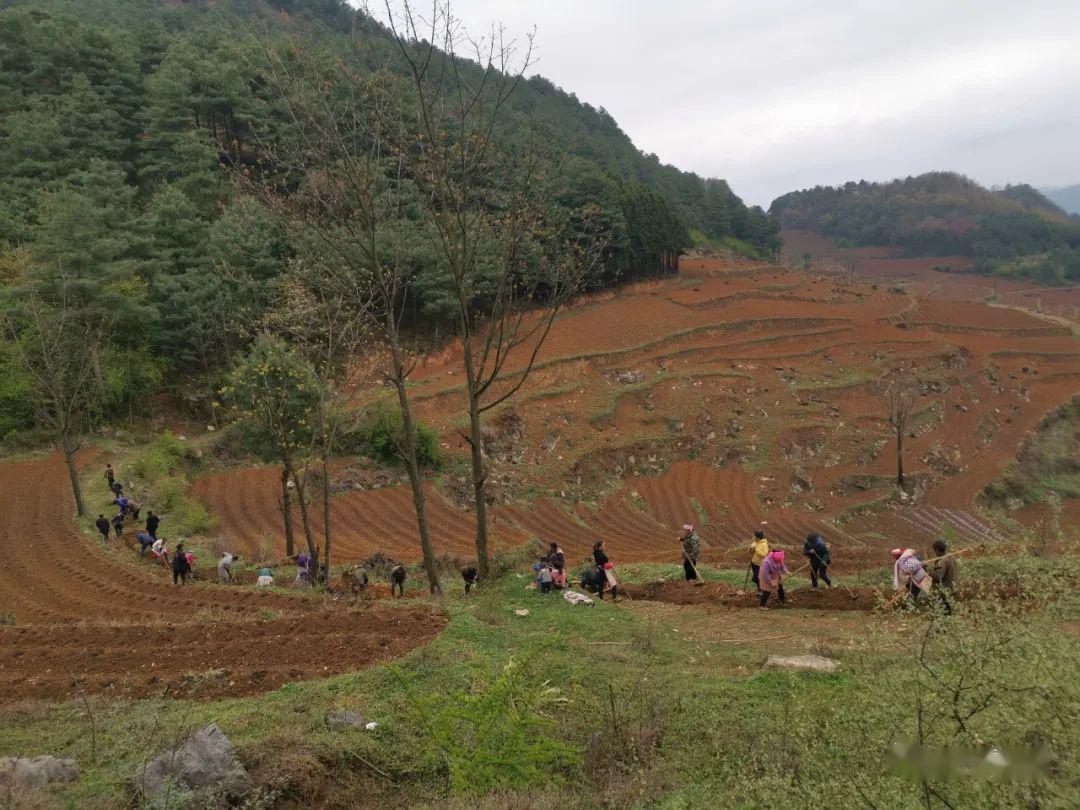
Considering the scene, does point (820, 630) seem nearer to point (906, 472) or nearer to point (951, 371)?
point (906, 472)

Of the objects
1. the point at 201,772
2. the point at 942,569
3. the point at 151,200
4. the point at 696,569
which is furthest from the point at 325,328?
the point at 151,200

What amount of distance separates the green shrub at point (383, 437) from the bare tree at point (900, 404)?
22223 mm

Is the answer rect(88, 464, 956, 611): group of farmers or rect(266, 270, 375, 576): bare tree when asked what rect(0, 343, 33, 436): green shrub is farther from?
rect(266, 270, 375, 576): bare tree

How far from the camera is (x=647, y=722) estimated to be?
6.84 meters

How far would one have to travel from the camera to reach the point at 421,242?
28516mm

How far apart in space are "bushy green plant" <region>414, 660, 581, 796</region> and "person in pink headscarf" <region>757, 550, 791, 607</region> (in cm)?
623

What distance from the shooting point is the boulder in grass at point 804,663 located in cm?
803

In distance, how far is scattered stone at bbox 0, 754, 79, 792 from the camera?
5773mm

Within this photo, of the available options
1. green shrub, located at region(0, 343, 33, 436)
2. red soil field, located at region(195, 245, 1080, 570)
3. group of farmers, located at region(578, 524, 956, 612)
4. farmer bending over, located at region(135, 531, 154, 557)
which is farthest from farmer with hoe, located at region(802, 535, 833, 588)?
green shrub, located at region(0, 343, 33, 436)

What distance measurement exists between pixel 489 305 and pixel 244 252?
15.5m

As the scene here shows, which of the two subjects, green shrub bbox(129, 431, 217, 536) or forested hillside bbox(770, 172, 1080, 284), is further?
forested hillside bbox(770, 172, 1080, 284)

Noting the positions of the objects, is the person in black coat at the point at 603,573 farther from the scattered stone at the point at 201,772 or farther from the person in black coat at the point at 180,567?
the person in black coat at the point at 180,567

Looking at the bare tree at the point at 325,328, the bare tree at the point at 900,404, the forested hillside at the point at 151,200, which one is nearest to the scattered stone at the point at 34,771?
the bare tree at the point at 325,328

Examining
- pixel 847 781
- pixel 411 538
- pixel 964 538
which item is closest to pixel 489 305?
pixel 411 538
